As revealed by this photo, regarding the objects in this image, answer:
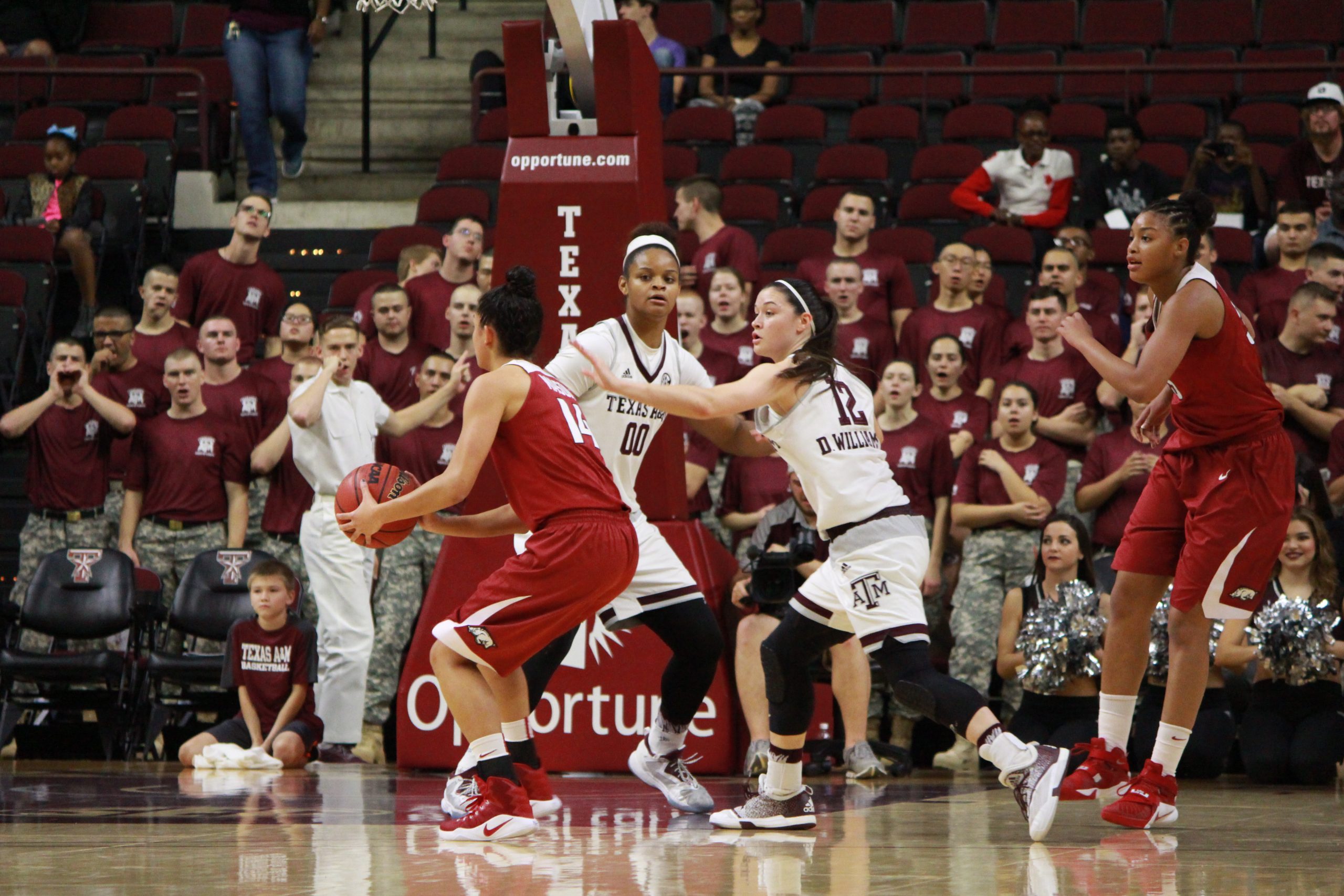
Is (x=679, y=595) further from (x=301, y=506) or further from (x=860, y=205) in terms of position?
(x=860, y=205)

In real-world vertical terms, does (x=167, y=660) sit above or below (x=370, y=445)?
below

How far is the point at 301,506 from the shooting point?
30.6 feet

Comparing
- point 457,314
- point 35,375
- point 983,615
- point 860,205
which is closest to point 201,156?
point 35,375

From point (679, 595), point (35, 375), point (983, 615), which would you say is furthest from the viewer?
point (35, 375)

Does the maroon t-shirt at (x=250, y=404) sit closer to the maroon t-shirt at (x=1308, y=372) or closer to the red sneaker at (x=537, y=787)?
the red sneaker at (x=537, y=787)

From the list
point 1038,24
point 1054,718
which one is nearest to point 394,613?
point 1054,718

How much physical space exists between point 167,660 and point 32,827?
3821 millimetres

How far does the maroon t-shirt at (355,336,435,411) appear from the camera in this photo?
9594 millimetres

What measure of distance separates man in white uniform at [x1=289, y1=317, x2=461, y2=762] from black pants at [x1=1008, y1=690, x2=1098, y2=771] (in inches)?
138

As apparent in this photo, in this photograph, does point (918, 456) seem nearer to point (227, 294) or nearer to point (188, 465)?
point (188, 465)

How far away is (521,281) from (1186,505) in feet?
7.78

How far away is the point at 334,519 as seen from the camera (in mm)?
8438

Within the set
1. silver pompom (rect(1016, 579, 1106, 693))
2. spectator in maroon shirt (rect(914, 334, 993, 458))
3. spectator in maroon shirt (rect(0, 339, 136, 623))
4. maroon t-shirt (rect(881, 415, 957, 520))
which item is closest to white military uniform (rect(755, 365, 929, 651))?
silver pompom (rect(1016, 579, 1106, 693))

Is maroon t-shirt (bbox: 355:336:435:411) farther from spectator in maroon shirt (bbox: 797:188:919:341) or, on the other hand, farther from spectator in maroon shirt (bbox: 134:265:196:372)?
spectator in maroon shirt (bbox: 797:188:919:341)
